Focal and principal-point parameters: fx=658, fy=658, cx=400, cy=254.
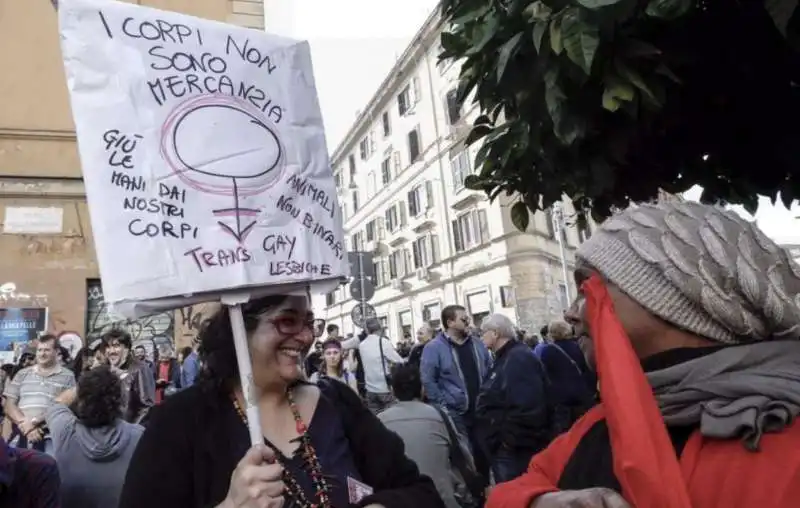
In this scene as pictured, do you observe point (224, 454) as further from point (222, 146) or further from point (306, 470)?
point (222, 146)

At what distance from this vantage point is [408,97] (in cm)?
3631

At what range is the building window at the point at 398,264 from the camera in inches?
1535

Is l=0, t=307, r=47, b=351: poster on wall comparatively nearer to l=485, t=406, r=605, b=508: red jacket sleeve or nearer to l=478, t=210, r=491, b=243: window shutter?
l=485, t=406, r=605, b=508: red jacket sleeve

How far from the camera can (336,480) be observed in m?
1.97

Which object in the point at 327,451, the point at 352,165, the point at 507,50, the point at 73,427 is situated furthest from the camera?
the point at 352,165

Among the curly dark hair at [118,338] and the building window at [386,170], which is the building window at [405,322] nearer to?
the building window at [386,170]

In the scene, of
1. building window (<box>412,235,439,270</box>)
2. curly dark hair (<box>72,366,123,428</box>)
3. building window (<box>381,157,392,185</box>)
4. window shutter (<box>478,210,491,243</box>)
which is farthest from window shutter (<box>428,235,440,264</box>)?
curly dark hair (<box>72,366,123,428</box>)

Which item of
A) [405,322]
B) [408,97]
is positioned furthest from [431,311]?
[408,97]

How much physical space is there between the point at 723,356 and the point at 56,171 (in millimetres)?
11810

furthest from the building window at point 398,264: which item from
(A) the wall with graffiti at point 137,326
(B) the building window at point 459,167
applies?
(A) the wall with graffiti at point 137,326

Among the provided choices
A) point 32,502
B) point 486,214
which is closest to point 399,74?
point 486,214

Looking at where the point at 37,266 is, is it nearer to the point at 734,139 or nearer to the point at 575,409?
the point at 575,409

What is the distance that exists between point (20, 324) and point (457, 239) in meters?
23.9

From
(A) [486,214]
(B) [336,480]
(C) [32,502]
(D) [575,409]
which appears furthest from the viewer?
(A) [486,214]
